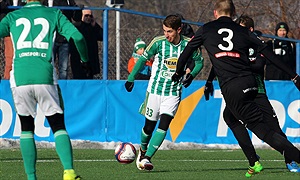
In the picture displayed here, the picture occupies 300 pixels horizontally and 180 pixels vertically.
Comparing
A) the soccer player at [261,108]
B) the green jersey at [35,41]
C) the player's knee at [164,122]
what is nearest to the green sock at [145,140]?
the player's knee at [164,122]

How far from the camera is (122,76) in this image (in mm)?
18109

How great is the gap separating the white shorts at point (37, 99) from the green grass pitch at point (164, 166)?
1.38 metres

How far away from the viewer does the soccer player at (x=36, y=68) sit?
9.38 meters

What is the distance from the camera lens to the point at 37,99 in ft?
31.0

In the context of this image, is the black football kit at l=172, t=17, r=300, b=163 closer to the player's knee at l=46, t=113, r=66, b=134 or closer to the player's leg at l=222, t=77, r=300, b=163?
the player's leg at l=222, t=77, r=300, b=163

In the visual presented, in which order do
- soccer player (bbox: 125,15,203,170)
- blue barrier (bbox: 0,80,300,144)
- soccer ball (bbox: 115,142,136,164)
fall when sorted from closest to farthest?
soccer ball (bbox: 115,142,136,164) < soccer player (bbox: 125,15,203,170) < blue barrier (bbox: 0,80,300,144)

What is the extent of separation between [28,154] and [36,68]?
2.68 feet

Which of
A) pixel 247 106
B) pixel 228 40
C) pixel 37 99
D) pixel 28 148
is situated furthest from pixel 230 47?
pixel 28 148

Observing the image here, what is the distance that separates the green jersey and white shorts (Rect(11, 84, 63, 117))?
0.19 feet

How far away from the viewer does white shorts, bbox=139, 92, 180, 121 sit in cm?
1224

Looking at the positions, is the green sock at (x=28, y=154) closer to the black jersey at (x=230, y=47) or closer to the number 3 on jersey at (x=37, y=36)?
the number 3 on jersey at (x=37, y=36)

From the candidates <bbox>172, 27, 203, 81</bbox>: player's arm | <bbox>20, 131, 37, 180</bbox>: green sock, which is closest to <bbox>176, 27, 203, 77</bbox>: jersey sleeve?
<bbox>172, 27, 203, 81</bbox>: player's arm

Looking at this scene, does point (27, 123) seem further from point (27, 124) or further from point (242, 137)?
point (242, 137)

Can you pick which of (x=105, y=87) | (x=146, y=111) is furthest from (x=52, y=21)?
(x=105, y=87)
